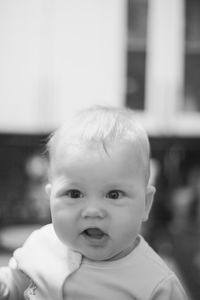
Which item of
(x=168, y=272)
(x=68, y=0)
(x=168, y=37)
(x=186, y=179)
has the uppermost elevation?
(x=68, y=0)

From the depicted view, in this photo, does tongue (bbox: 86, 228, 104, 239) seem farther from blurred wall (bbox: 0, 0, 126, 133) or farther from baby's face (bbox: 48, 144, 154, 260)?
blurred wall (bbox: 0, 0, 126, 133)

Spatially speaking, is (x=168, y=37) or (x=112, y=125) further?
(x=168, y=37)

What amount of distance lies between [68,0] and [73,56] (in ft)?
0.86

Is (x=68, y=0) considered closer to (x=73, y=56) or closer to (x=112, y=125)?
(x=73, y=56)

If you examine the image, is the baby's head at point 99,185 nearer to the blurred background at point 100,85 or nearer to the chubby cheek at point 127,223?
the chubby cheek at point 127,223

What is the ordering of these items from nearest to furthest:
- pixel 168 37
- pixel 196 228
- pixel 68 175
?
pixel 68 175, pixel 196 228, pixel 168 37

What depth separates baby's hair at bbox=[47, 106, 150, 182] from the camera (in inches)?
25.2

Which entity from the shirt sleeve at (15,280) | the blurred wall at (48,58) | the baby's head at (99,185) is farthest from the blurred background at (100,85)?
the baby's head at (99,185)

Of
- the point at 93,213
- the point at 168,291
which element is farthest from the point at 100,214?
the point at 168,291

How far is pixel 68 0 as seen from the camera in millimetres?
2527

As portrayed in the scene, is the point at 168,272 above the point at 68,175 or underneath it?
underneath

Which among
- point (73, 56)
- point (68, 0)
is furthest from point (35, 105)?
point (68, 0)

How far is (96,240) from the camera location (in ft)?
2.08

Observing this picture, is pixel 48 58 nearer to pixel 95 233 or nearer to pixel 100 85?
pixel 100 85
